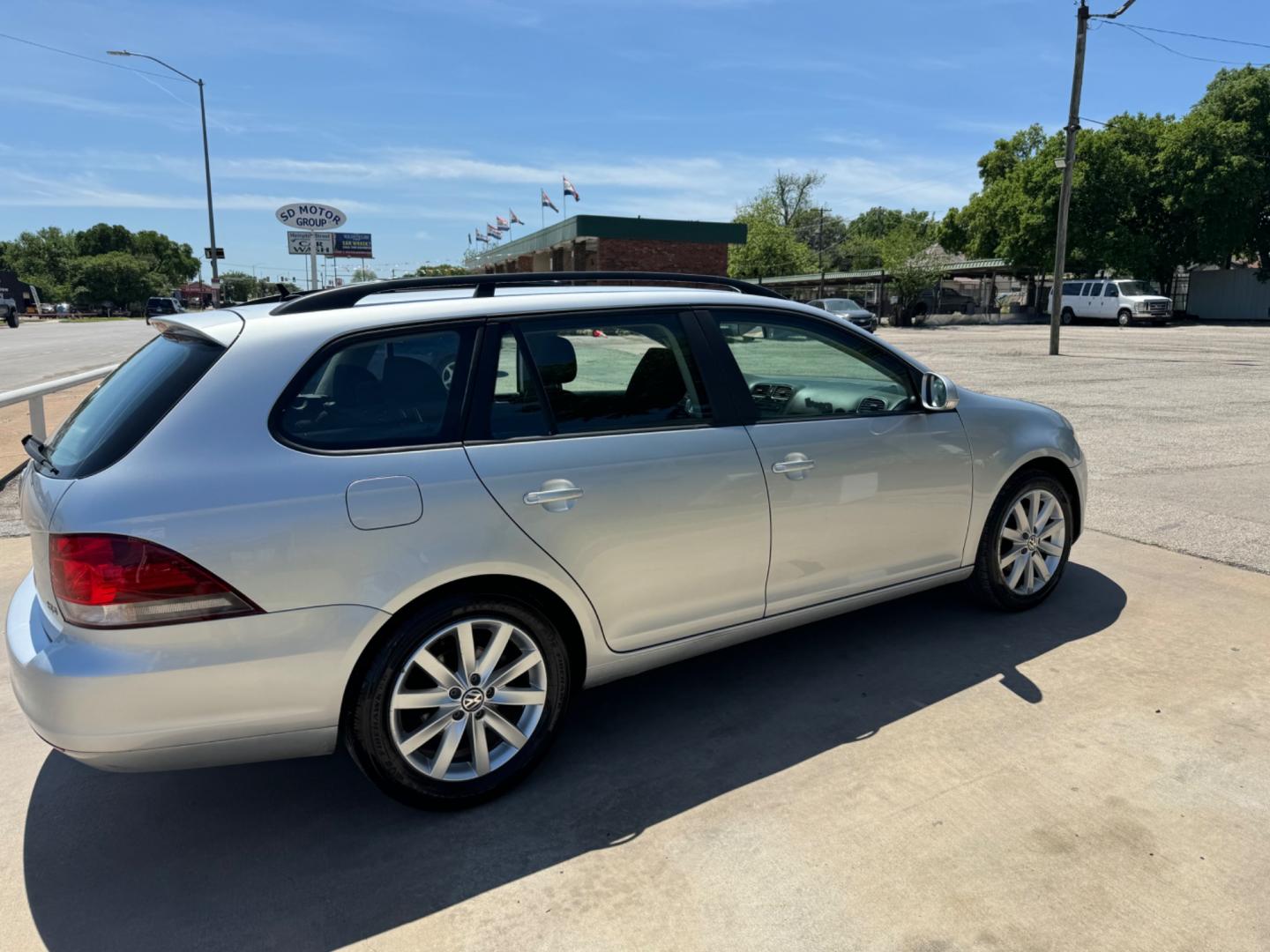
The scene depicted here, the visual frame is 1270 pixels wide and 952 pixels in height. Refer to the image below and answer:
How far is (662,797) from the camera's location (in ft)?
9.78

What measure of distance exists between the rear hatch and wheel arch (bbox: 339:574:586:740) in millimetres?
832

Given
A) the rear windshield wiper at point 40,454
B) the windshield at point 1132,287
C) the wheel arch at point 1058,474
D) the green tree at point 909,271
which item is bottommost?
the wheel arch at point 1058,474

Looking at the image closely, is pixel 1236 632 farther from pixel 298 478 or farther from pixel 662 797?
pixel 298 478

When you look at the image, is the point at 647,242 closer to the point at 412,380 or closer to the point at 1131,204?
the point at 1131,204

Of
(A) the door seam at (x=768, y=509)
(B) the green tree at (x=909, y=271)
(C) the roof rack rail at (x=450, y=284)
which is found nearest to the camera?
(C) the roof rack rail at (x=450, y=284)

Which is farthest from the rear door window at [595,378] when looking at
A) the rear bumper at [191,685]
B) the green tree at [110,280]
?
the green tree at [110,280]

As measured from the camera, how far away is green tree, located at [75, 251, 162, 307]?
95.2 meters

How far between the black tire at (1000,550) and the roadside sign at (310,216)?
755 inches

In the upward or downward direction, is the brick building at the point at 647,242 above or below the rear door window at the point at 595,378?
above

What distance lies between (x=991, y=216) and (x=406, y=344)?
52143 millimetres

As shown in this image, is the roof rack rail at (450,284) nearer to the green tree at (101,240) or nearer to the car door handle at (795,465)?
the car door handle at (795,465)

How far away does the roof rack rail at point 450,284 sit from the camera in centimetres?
300

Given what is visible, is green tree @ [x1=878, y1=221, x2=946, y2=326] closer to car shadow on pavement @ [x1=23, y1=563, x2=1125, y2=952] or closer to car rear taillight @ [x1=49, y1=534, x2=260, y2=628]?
car shadow on pavement @ [x1=23, y1=563, x2=1125, y2=952]

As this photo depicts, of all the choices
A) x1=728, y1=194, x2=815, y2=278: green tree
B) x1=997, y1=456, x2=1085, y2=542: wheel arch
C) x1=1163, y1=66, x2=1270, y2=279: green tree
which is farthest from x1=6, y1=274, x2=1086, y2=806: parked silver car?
x1=728, y1=194, x2=815, y2=278: green tree
